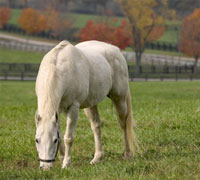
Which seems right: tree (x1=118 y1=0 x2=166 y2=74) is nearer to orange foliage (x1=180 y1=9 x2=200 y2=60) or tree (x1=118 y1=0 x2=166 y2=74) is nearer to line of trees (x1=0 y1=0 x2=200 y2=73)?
→ line of trees (x1=0 y1=0 x2=200 y2=73)

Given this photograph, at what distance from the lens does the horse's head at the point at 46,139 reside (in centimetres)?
525

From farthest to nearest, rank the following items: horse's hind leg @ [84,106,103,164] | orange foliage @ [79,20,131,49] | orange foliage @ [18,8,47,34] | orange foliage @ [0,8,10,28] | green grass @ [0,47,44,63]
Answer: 1. orange foliage @ [0,8,10,28]
2. orange foliage @ [18,8,47,34]
3. green grass @ [0,47,44,63]
4. orange foliage @ [79,20,131,49]
5. horse's hind leg @ [84,106,103,164]

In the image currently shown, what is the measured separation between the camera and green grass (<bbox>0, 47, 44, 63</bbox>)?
197ft

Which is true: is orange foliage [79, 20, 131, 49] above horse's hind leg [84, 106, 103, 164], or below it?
below

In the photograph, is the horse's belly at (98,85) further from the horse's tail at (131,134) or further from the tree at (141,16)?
the tree at (141,16)

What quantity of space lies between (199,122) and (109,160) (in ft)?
8.47

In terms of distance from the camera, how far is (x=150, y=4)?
4606 cm

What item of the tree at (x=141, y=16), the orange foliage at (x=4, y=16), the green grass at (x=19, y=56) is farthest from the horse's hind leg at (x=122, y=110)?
the orange foliage at (x=4, y=16)

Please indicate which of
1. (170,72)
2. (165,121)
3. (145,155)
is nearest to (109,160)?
(145,155)

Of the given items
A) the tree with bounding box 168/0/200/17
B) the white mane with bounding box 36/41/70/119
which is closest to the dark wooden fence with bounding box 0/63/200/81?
the tree with bounding box 168/0/200/17

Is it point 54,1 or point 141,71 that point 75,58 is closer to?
point 141,71

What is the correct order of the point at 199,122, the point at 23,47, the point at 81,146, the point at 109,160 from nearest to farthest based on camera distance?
the point at 109,160
the point at 81,146
the point at 199,122
the point at 23,47

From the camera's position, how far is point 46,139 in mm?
5246

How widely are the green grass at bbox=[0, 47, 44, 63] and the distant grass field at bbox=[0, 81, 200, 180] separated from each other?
48.9 meters
